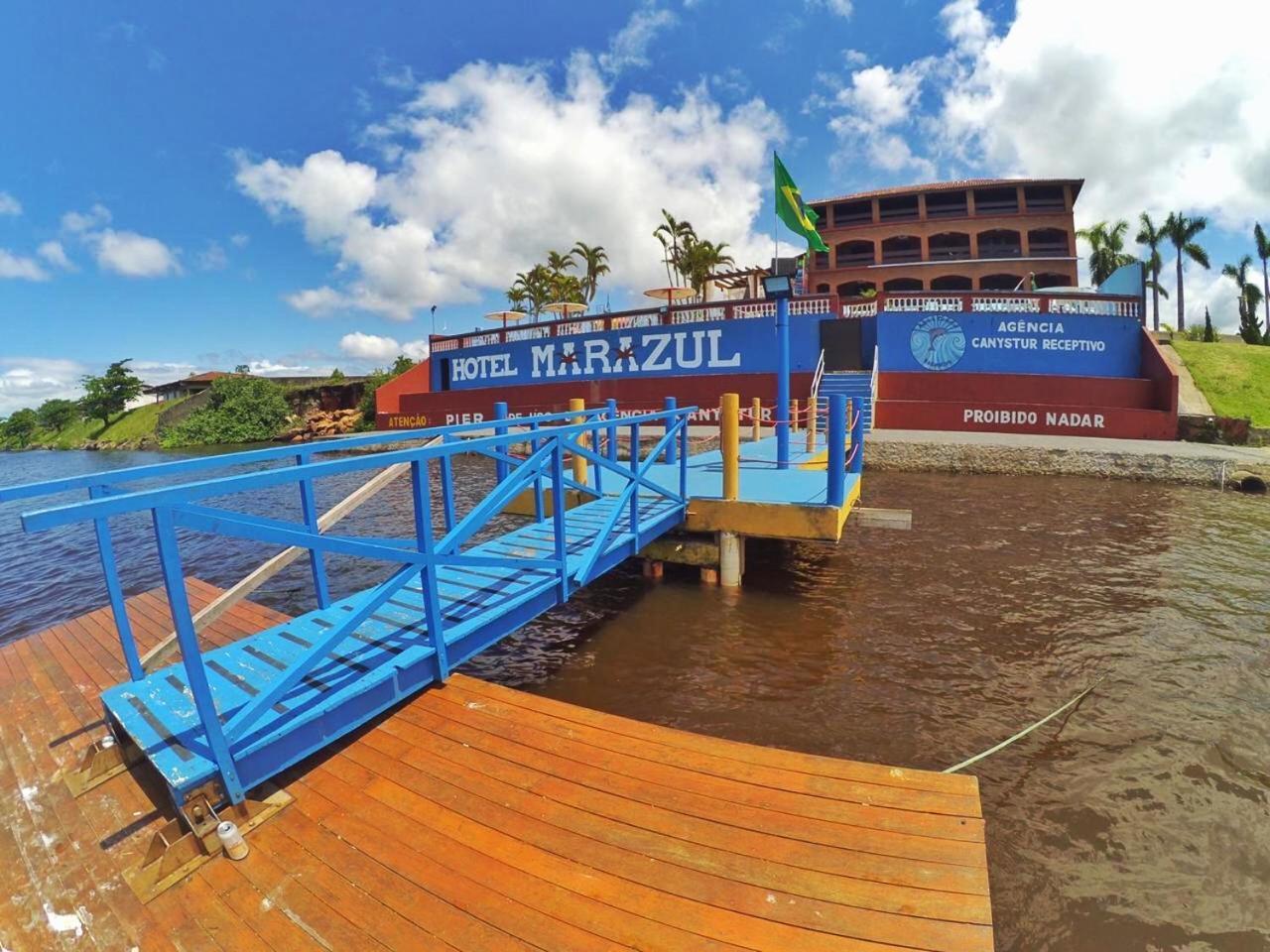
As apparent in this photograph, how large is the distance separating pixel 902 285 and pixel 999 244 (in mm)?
5902

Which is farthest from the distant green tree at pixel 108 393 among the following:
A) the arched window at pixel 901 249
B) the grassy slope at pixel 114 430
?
the arched window at pixel 901 249

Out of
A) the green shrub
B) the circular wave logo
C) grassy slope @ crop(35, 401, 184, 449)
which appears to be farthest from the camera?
A: grassy slope @ crop(35, 401, 184, 449)

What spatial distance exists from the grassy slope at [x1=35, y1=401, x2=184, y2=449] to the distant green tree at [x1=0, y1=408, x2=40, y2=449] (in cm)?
604

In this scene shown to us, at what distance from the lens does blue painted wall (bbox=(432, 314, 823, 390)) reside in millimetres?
20297

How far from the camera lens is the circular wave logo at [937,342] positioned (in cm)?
1845

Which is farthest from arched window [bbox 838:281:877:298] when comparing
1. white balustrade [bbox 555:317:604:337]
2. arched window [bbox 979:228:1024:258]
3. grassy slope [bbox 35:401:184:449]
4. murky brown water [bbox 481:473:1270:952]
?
grassy slope [bbox 35:401:184:449]

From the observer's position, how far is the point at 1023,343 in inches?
714

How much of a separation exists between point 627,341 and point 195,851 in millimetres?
21471

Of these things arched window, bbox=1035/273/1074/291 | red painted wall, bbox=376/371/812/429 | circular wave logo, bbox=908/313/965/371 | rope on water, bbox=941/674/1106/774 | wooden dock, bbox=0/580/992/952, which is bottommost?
rope on water, bbox=941/674/1106/774

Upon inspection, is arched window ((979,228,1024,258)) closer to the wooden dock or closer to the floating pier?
the floating pier

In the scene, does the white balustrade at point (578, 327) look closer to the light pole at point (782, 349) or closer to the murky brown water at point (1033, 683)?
the light pole at point (782, 349)

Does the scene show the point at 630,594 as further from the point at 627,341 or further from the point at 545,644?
the point at 627,341

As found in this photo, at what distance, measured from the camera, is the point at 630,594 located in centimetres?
734

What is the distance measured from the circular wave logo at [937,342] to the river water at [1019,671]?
9.26m
